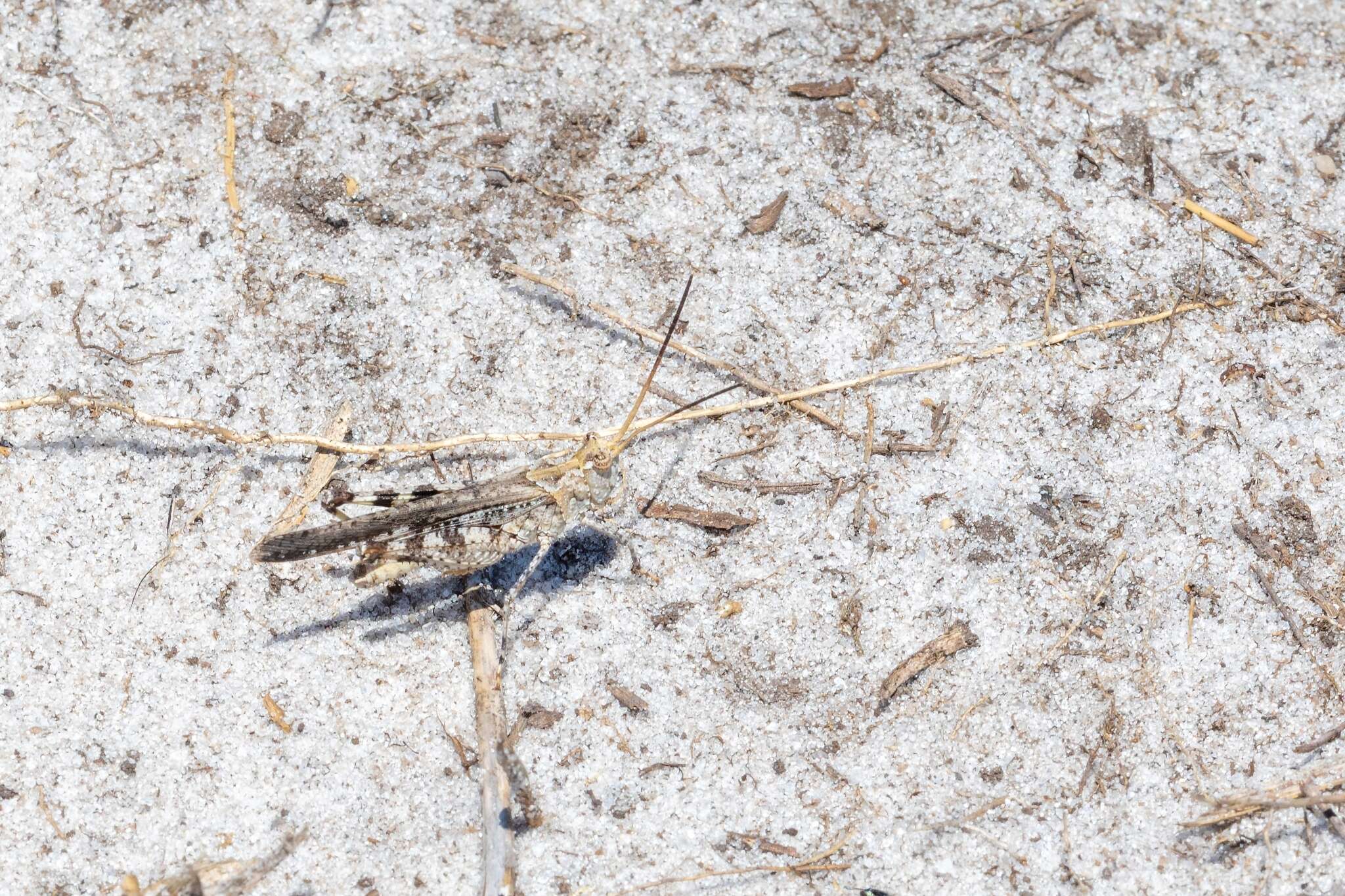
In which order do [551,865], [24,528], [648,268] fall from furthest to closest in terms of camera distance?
[648,268] → [24,528] → [551,865]

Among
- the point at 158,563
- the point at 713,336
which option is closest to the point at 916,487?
the point at 713,336

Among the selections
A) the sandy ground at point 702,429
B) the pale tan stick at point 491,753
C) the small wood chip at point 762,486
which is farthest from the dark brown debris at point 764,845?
the small wood chip at point 762,486

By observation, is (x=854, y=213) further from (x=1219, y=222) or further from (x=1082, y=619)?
(x=1082, y=619)

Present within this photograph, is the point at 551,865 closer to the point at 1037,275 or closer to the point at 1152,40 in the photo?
the point at 1037,275

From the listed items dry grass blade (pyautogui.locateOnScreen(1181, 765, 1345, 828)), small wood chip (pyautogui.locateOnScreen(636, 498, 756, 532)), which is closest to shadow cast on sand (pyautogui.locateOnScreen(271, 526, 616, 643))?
small wood chip (pyautogui.locateOnScreen(636, 498, 756, 532))

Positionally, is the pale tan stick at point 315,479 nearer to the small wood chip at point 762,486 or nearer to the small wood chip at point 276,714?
the small wood chip at point 276,714

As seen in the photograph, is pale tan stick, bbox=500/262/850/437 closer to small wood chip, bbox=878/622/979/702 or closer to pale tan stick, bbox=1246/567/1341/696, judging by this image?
small wood chip, bbox=878/622/979/702

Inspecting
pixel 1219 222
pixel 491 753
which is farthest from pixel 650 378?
pixel 1219 222
